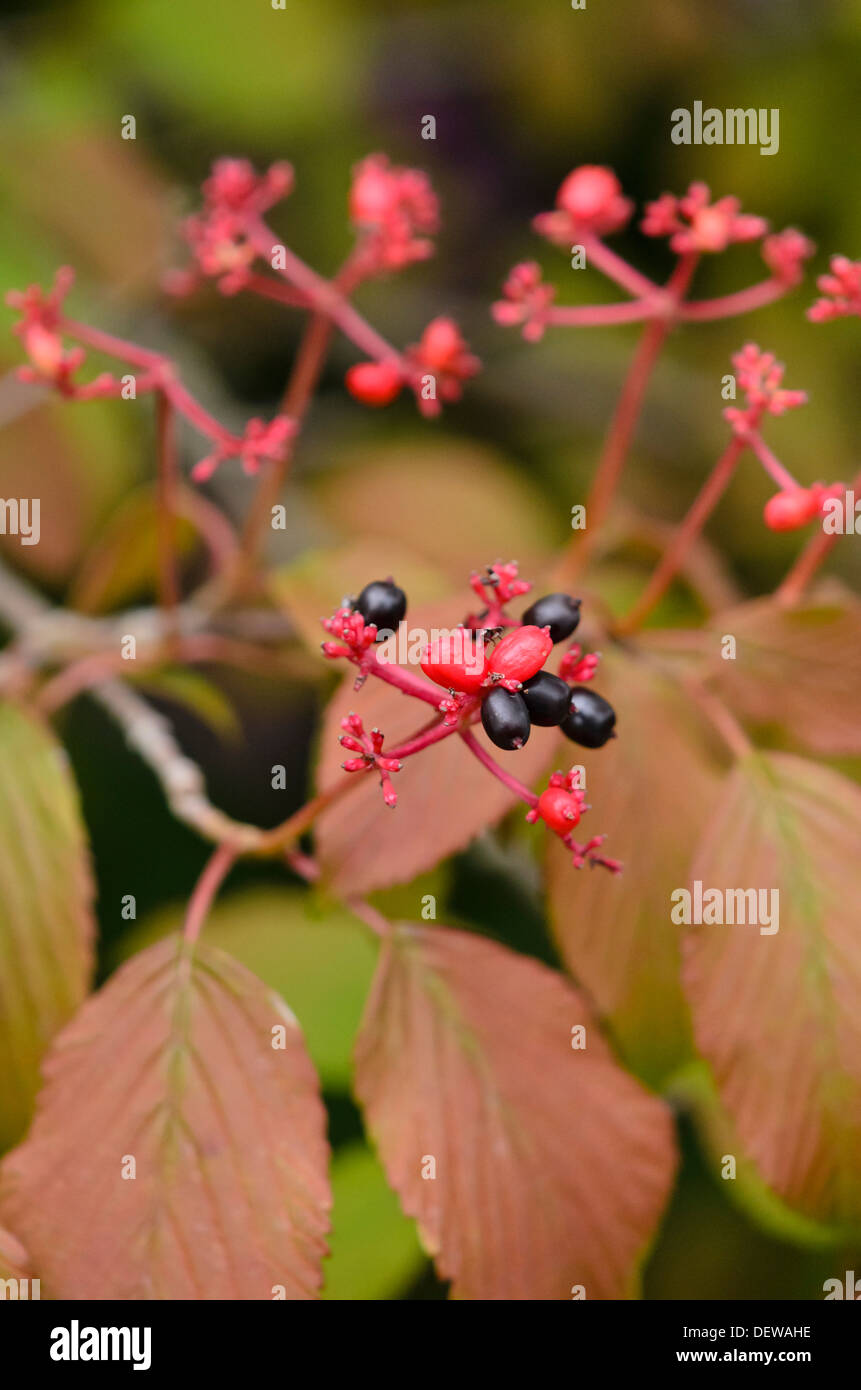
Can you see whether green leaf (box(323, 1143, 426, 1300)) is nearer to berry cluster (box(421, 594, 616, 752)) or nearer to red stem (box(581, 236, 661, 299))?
berry cluster (box(421, 594, 616, 752))

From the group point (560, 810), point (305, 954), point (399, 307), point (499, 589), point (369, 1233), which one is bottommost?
point (369, 1233)

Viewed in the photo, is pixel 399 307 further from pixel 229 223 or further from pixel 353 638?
pixel 353 638

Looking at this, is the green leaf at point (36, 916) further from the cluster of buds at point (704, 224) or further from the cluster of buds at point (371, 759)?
the cluster of buds at point (704, 224)

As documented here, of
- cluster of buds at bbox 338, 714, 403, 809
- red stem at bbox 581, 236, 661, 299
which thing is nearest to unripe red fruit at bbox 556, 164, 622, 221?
red stem at bbox 581, 236, 661, 299

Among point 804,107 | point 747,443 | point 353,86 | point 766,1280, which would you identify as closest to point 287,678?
point 747,443

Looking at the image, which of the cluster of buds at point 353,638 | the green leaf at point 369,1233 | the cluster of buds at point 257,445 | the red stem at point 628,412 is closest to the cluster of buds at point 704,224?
the red stem at point 628,412

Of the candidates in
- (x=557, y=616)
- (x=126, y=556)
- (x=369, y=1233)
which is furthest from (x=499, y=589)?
(x=369, y=1233)
